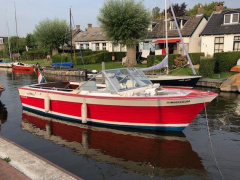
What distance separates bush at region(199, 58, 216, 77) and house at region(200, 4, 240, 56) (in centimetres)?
838

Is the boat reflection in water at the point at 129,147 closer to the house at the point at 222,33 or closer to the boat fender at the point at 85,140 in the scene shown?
the boat fender at the point at 85,140

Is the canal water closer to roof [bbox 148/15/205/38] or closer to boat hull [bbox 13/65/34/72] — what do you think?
roof [bbox 148/15/205/38]

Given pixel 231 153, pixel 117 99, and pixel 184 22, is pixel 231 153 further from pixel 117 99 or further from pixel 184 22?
pixel 184 22

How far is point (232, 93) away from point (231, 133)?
9041 millimetres

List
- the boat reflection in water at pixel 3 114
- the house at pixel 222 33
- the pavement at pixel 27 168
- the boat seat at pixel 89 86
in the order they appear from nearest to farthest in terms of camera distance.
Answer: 1. the pavement at pixel 27 168
2. the boat seat at pixel 89 86
3. the boat reflection in water at pixel 3 114
4. the house at pixel 222 33

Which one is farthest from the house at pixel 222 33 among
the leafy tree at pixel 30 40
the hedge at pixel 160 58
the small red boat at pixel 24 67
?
the leafy tree at pixel 30 40

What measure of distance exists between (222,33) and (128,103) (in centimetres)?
2372

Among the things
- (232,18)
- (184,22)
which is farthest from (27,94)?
(184,22)

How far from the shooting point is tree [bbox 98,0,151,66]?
29031mm

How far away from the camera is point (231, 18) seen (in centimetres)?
2859

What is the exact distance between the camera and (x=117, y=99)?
908cm

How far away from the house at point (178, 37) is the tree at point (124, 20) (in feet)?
15.8

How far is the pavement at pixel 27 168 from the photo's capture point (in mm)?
5199

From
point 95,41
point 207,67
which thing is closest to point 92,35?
point 95,41
